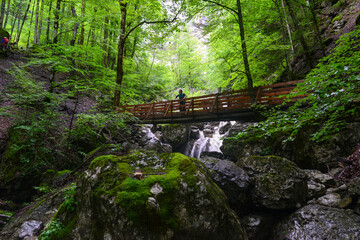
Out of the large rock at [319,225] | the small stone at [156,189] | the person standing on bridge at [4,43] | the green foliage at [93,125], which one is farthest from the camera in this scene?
the person standing on bridge at [4,43]

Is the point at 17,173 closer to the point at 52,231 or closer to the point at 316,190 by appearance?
the point at 52,231

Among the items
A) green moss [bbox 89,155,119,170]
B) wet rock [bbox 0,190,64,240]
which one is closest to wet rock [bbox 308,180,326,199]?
green moss [bbox 89,155,119,170]

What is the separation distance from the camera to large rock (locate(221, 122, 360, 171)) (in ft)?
19.9

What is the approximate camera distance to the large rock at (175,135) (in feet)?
43.3

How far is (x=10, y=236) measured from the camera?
3730 millimetres

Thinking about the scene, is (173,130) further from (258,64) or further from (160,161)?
(160,161)

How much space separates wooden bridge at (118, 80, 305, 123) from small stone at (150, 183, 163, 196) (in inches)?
241

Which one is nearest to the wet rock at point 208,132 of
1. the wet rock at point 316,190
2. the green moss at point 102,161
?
the wet rock at point 316,190

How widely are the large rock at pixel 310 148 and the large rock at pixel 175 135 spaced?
17.5 ft

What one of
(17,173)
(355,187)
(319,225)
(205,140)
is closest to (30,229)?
(17,173)

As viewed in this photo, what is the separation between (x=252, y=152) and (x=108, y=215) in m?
7.95

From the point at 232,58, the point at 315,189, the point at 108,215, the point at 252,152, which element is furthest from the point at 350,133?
the point at 108,215

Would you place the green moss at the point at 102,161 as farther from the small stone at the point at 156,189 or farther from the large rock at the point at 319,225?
the large rock at the point at 319,225

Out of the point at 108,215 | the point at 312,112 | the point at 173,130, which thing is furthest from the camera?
the point at 173,130
